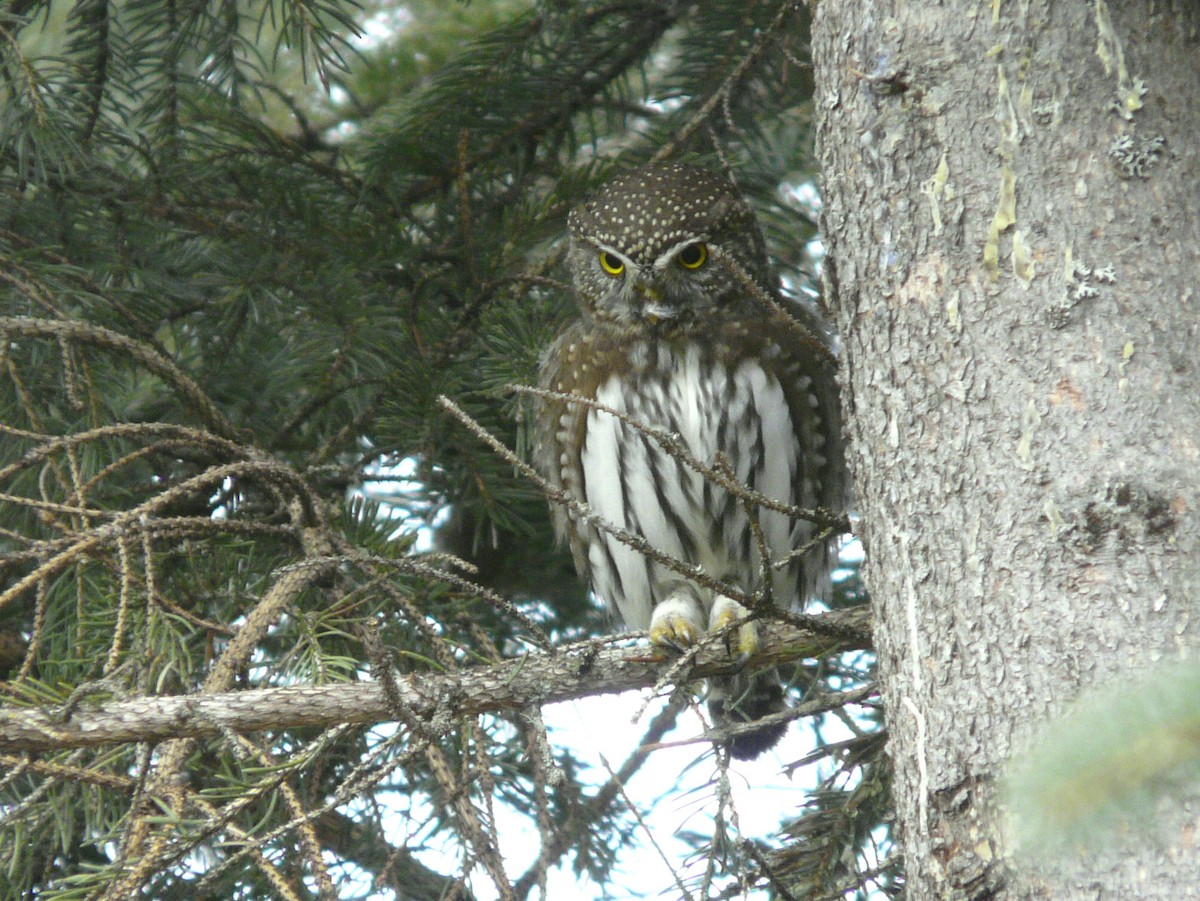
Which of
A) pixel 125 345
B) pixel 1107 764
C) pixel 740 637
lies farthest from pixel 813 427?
pixel 1107 764

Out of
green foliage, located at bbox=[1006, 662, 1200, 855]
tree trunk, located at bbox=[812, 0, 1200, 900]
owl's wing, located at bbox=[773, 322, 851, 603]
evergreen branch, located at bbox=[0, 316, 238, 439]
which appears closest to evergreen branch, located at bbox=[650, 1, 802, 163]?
owl's wing, located at bbox=[773, 322, 851, 603]

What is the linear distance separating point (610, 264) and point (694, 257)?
20 centimetres

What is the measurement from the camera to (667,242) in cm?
301

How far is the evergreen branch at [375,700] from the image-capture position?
75.2 inches

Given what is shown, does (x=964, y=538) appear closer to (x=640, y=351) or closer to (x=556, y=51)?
(x=640, y=351)

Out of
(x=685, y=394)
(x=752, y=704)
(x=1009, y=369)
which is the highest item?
(x=1009, y=369)

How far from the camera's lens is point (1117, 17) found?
67.8 inches

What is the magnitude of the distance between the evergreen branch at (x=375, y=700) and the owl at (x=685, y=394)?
616mm

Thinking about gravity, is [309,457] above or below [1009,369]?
below

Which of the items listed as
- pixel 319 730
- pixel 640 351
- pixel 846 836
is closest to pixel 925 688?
pixel 846 836

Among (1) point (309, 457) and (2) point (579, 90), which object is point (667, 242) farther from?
(1) point (309, 457)

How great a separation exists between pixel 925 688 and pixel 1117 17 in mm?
927

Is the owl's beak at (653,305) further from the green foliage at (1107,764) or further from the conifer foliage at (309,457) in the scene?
the green foliage at (1107,764)

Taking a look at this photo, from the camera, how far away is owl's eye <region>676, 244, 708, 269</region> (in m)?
3.04
